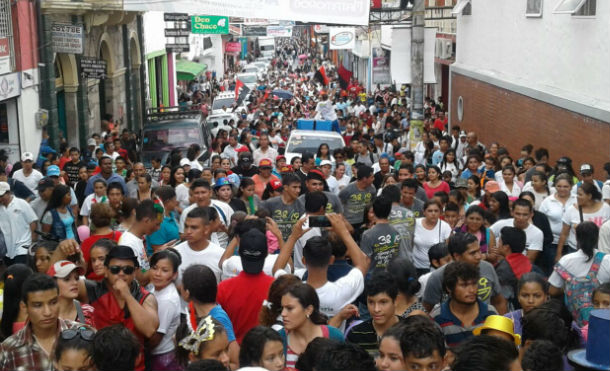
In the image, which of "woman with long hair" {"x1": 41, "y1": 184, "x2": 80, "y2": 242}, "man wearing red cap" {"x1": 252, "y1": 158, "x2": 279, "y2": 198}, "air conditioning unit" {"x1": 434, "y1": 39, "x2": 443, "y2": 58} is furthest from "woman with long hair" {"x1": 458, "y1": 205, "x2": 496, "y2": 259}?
"air conditioning unit" {"x1": 434, "y1": 39, "x2": 443, "y2": 58}

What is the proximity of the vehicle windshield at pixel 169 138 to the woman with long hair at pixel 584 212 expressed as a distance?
1149 centimetres

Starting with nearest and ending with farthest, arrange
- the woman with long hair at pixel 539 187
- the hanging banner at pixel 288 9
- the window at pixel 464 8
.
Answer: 1. the woman with long hair at pixel 539 187
2. the hanging banner at pixel 288 9
3. the window at pixel 464 8

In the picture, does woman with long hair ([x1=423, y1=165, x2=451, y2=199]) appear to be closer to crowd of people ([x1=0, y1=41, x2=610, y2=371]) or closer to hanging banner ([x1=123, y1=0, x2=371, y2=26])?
crowd of people ([x1=0, y1=41, x2=610, y2=371])

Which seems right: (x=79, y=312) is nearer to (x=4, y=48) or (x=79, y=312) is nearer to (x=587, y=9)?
(x=587, y=9)

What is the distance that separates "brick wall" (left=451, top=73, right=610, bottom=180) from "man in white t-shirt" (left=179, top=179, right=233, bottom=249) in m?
7.17

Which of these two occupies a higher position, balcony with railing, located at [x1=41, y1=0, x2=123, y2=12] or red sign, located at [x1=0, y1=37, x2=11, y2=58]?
balcony with railing, located at [x1=41, y1=0, x2=123, y2=12]

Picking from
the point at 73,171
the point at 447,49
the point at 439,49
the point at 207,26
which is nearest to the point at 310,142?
the point at 73,171

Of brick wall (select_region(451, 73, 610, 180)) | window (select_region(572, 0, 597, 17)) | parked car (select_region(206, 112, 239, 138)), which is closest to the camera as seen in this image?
brick wall (select_region(451, 73, 610, 180))

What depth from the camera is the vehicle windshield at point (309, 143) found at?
18172mm

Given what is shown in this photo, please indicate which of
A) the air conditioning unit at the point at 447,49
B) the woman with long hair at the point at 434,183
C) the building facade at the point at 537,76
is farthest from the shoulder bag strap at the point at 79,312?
the air conditioning unit at the point at 447,49

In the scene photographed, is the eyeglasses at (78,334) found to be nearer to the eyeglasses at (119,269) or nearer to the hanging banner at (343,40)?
the eyeglasses at (119,269)

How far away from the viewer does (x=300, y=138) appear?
1859 centimetres

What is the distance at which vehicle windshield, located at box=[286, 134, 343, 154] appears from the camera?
59.6ft

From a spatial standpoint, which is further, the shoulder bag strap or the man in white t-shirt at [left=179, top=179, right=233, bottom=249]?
the man in white t-shirt at [left=179, top=179, right=233, bottom=249]
